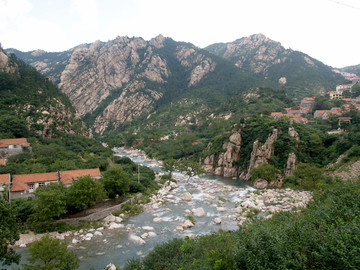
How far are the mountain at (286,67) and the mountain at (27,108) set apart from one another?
95.4 m

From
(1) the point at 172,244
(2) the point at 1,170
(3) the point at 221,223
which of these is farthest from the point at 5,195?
(3) the point at 221,223

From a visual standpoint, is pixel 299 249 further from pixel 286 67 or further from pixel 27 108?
pixel 286 67

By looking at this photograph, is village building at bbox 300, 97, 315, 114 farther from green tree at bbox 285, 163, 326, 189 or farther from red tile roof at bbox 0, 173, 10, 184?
red tile roof at bbox 0, 173, 10, 184

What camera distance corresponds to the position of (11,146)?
38.8m

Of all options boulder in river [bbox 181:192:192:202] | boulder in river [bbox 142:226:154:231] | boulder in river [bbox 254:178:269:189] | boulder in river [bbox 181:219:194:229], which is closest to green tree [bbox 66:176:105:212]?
boulder in river [bbox 142:226:154:231]

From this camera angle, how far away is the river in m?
17.9

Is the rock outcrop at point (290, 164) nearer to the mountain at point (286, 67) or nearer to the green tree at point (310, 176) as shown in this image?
the green tree at point (310, 176)

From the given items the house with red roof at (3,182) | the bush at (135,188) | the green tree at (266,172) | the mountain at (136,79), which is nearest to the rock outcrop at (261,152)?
the green tree at (266,172)

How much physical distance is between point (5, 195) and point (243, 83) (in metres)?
124

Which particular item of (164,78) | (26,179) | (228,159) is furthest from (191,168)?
(164,78)

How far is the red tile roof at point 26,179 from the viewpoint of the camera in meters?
25.3

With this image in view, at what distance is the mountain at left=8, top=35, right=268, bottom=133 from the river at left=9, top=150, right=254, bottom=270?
88.7 meters

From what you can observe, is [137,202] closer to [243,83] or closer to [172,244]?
[172,244]

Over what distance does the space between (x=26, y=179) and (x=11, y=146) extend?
1686 centimetres
